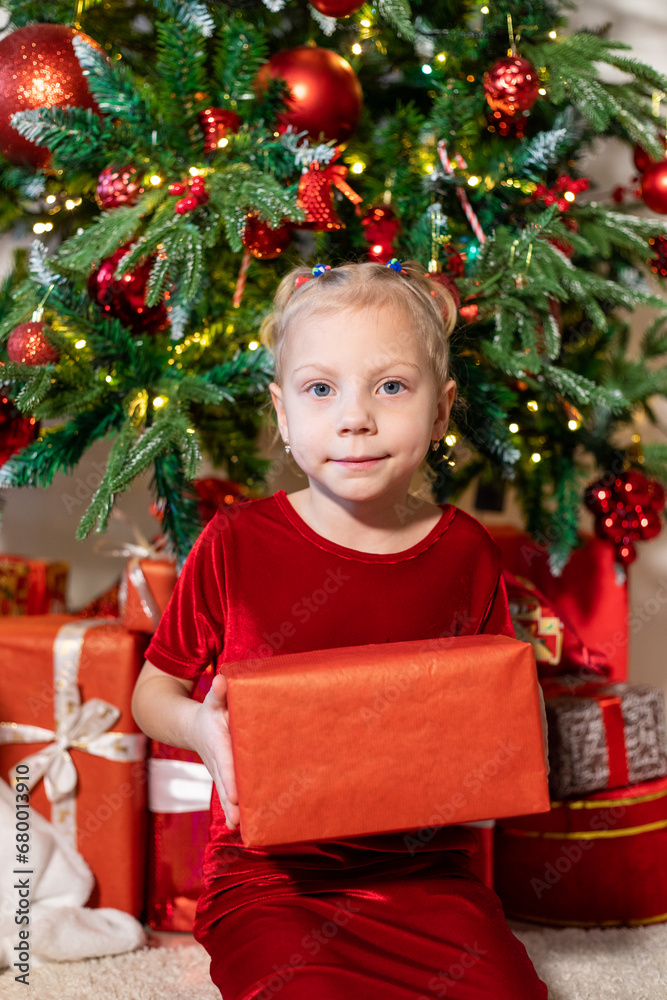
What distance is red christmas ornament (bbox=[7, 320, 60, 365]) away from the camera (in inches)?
43.5

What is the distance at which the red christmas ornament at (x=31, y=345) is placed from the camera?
111 centimetres

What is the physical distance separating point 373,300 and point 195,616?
394 mm

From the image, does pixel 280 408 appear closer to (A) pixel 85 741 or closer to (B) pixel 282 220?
(B) pixel 282 220

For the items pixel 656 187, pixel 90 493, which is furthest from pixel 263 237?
pixel 90 493

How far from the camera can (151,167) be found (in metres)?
1.17

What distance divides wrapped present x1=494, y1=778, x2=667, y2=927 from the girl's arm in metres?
0.61

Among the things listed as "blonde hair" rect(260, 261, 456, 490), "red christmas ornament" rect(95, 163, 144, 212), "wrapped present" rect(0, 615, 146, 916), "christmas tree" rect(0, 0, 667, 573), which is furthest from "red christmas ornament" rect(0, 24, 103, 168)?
"wrapped present" rect(0, 615, 146, 916)

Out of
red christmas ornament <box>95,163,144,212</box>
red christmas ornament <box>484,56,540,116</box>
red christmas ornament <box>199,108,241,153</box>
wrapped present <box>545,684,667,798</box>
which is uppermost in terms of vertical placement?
red christmas ornament <box>484,56,540,116</box>

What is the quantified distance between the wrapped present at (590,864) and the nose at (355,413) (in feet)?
2.38

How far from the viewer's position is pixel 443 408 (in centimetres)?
103

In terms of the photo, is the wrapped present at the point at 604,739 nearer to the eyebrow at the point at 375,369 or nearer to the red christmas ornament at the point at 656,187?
the eyebrow at the point at 375,369

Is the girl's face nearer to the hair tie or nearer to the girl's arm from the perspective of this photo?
the hair tie

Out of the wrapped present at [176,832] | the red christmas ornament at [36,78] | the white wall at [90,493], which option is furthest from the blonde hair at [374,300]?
the white wall at [90,493]

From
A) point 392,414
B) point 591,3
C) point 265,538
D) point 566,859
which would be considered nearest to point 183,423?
point 265,538
